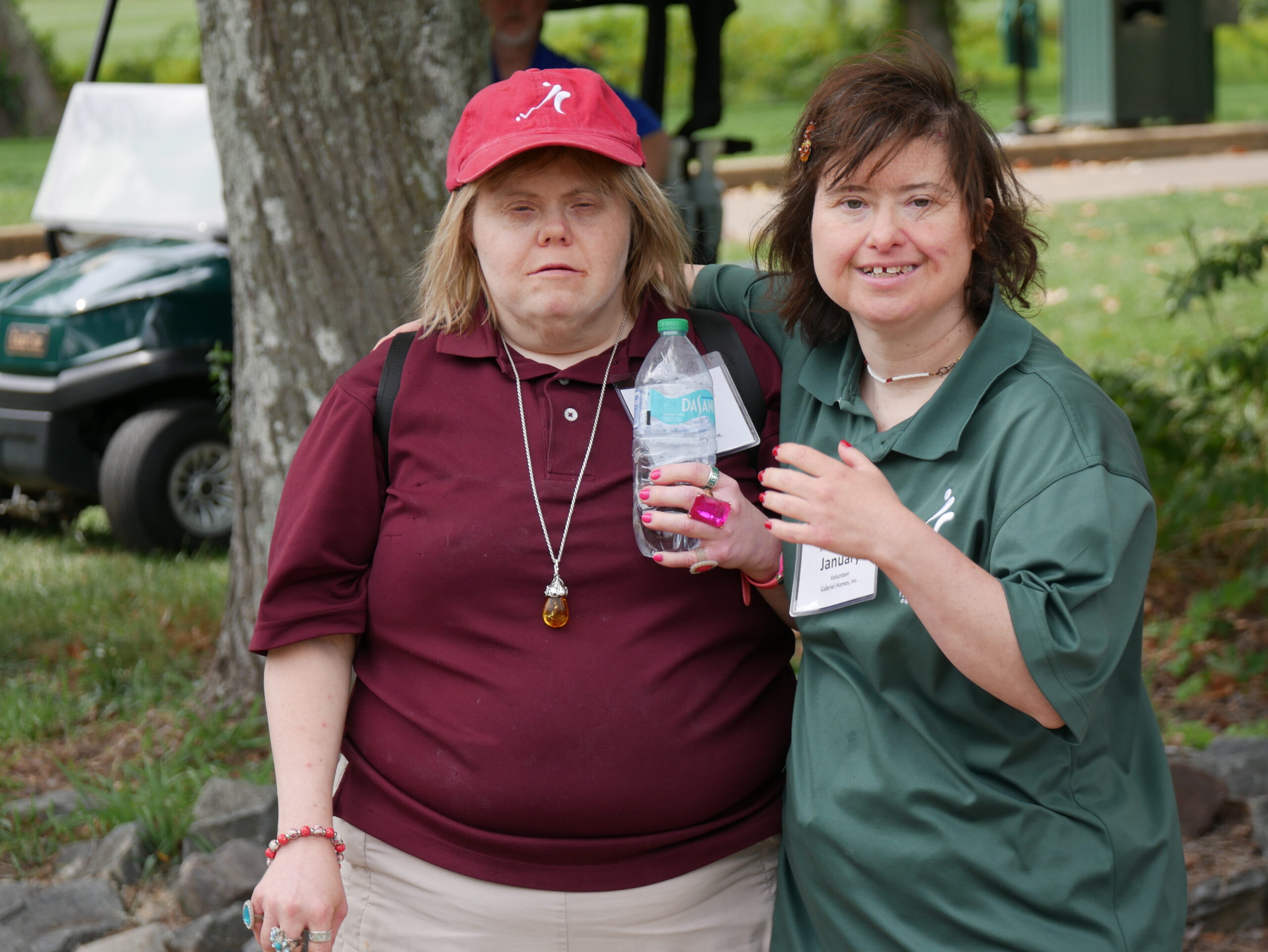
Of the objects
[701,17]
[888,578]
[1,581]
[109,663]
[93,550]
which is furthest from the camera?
[701,17]

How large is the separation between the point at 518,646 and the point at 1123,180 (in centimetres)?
1525

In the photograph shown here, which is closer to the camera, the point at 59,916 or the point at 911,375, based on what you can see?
the point at 911,375

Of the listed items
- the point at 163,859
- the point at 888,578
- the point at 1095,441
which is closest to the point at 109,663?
the point at 163,859

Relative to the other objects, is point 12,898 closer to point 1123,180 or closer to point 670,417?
point 670,417

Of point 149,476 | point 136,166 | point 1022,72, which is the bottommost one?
point 149,476

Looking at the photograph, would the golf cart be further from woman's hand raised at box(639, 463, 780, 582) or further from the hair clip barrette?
woman's hand raised at box(639, 463, 780, 582)

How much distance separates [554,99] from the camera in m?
2.13

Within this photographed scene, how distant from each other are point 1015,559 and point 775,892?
0.82m

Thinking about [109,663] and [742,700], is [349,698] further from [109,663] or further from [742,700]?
[109,663]

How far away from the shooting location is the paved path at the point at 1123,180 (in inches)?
551

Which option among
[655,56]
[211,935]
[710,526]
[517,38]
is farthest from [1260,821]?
[655,56]

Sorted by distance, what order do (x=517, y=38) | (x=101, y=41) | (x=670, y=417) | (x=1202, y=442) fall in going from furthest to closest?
1. (x=101, y=41)
2. (x=1202, y=442)
3. (x=517, y=38)
4. (x=670, y=417)

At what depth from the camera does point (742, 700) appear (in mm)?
2123

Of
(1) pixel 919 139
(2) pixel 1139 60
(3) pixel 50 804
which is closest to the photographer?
(1) pixel 919 139
